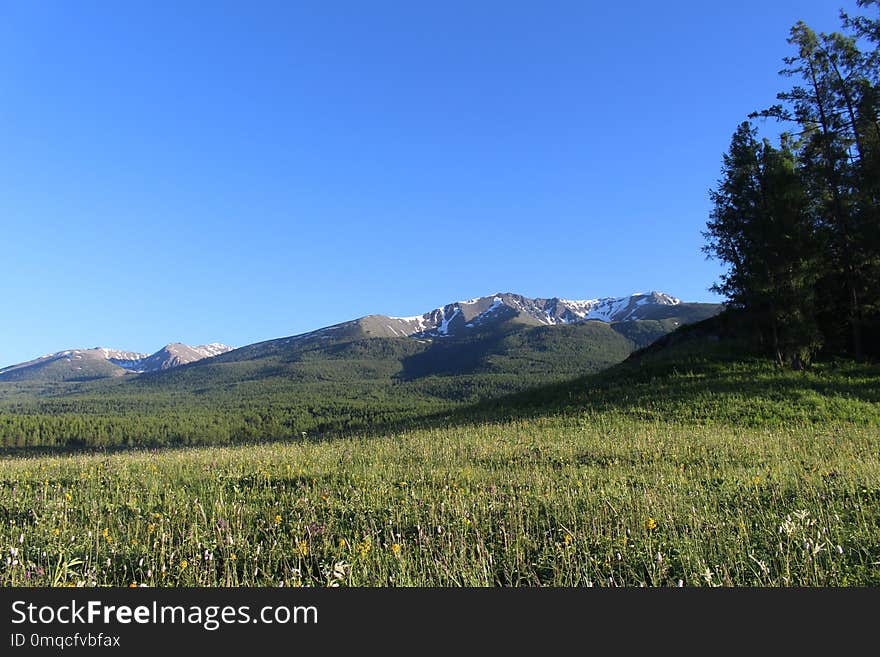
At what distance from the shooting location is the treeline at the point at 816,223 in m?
28.2

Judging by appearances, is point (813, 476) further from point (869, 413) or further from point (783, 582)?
point (869, 413)

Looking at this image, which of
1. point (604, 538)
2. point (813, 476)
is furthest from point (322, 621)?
point (813, 476)

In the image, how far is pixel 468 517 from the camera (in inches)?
276

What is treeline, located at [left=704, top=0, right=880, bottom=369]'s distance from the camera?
28.2m

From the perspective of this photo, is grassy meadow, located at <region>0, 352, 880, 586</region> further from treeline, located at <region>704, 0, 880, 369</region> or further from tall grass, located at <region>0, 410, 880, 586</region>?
treeline, located at <region>704, 0, 880, 369</region>

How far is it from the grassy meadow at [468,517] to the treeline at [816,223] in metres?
15.8

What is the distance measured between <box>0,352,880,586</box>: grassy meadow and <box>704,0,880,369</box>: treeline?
15.8 metres

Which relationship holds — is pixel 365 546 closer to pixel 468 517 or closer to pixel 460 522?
pixel 460 522

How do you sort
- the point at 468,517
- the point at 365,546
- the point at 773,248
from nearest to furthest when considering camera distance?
the point at 365,546
the point at 468,517
the point at 773,248

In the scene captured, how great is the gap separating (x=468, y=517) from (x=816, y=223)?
114 feet

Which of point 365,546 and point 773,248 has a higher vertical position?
point 773,248

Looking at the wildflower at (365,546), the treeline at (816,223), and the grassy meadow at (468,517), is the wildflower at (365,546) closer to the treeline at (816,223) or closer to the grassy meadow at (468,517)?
A: the grassy meadow at (468,517)

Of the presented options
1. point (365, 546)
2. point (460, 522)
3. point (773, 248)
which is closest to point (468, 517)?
point (460, 522)

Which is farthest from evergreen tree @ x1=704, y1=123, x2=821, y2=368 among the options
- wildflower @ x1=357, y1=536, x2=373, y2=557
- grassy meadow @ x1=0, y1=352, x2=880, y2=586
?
wildflower @ x1=357, y1=536, x2=373, y2=557
